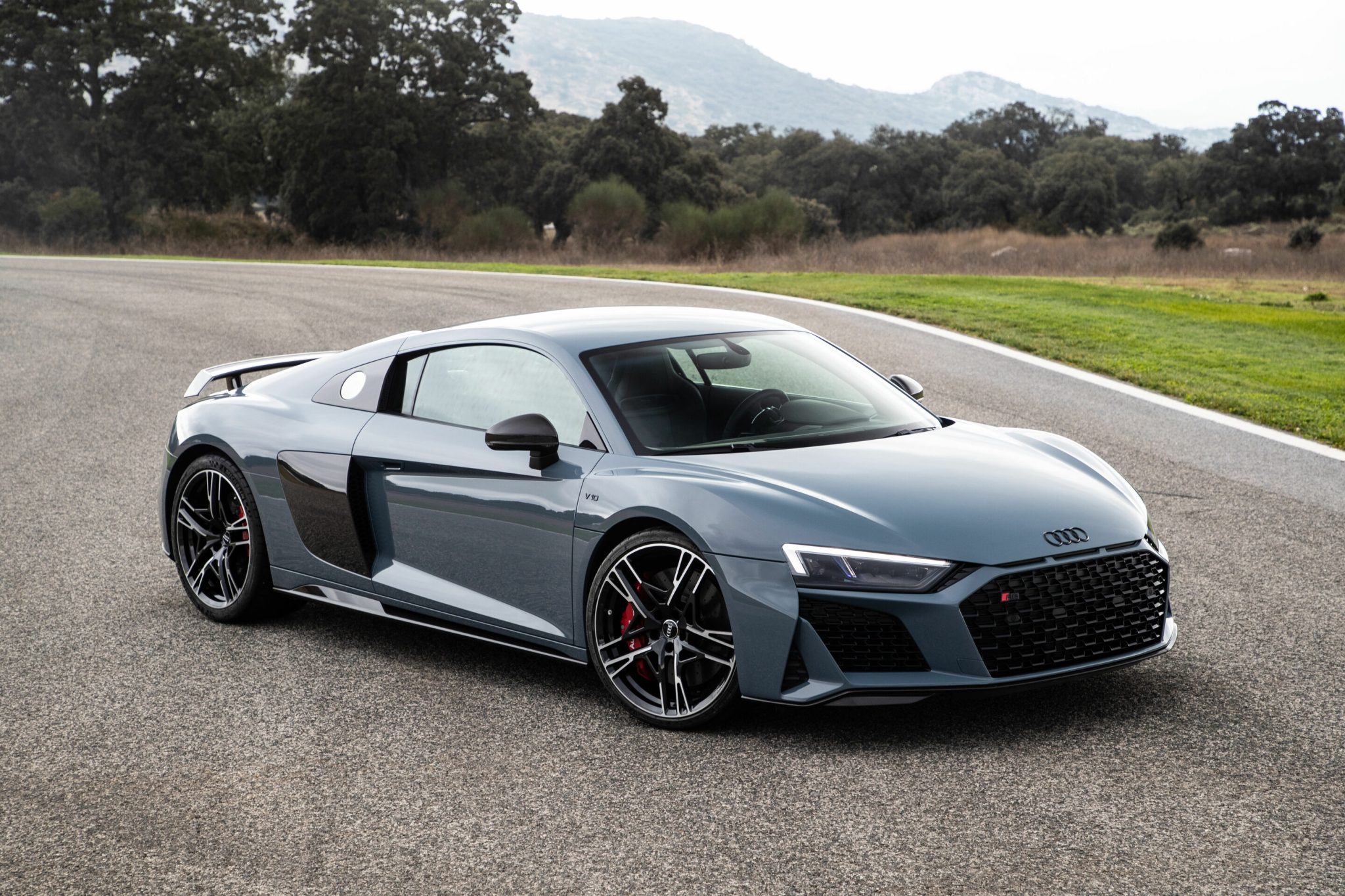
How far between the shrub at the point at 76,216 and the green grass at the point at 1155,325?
30860 millimetres

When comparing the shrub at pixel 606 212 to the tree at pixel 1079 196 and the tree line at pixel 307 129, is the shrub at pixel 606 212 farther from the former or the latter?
the tree at pixel 1079 196

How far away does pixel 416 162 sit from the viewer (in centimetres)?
5356

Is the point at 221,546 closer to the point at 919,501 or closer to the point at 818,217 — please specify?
the point at 919,501

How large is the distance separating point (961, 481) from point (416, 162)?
5155cm

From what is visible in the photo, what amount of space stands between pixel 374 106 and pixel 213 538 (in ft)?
157

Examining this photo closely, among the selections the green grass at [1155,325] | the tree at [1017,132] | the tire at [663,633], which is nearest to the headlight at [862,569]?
the tire at [663,633]

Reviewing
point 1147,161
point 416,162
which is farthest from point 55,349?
point 1147,161

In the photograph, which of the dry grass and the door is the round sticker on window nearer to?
the door

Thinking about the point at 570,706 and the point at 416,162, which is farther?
the point at 416,162

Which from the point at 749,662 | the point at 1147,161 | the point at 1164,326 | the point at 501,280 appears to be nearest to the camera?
the point at 749,662

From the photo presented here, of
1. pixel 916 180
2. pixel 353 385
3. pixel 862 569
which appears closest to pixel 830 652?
pixel 862 569

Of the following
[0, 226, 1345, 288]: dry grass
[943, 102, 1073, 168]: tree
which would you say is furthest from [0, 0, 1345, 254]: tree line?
[943, 102, 1073, 168]: tree

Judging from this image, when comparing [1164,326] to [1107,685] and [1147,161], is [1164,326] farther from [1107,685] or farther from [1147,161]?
[1147,161]

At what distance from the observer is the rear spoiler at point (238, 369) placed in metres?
6.48
